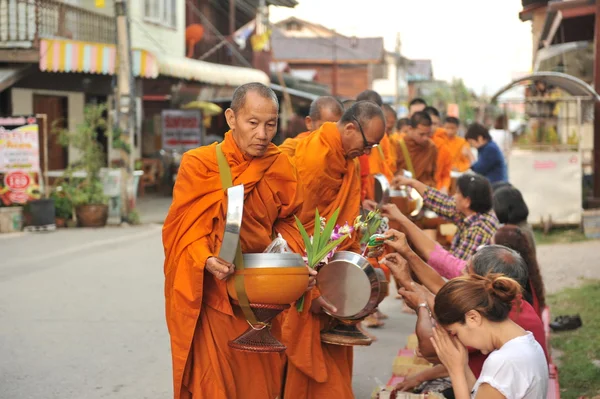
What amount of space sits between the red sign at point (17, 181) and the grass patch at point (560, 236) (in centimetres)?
818

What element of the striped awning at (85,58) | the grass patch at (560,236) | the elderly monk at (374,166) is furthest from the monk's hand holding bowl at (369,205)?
the striped awning at (85,58)

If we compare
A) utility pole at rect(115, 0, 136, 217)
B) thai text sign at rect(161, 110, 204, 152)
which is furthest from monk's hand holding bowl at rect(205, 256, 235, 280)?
thai text sign at rect(161, 110, 204, 152)

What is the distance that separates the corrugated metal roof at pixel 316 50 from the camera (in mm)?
52656

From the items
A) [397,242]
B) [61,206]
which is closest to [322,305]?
[397,242]

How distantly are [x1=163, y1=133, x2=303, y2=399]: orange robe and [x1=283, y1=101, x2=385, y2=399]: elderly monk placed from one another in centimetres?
55

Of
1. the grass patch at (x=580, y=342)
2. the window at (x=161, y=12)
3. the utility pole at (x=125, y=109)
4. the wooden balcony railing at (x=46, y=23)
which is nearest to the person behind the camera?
the grass patch at (x=580, y=342)

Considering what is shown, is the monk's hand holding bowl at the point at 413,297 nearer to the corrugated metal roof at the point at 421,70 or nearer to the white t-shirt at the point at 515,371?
the white t-shirt at the point at 515,371

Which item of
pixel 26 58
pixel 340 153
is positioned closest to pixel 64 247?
pixel 26 58

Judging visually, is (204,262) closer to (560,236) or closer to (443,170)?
(443,170)

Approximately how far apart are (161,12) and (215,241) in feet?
66.2

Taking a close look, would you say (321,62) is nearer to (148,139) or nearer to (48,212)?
(148,139)

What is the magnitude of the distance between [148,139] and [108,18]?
19.0 feet

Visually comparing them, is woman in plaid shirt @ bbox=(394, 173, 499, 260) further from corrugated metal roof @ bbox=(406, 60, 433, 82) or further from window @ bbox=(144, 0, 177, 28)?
corrugated metal roof @ bbox=(406, 60, 433, 82)

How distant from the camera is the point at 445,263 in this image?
17.2ft
